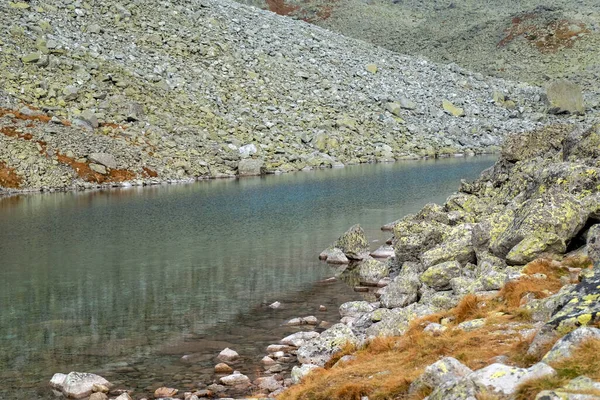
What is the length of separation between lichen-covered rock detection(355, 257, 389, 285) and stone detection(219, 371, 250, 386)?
1385 cm

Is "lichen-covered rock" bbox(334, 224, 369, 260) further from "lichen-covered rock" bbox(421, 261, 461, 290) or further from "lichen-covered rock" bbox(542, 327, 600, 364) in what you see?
"lichen-covered rock" bbox(542, 327, 600, 364)

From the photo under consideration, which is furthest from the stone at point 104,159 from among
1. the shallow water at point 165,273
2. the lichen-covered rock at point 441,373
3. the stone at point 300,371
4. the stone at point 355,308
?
the lichen-covered rock at point 441,373

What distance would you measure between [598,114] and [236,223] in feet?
328

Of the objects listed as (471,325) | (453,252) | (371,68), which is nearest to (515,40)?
(371,68)

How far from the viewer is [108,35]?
11125cm

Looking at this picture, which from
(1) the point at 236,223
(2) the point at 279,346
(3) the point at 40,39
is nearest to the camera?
(2) the point at 279,346

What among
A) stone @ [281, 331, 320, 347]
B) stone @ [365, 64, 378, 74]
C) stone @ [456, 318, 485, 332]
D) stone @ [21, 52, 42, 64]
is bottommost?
stone @ [281, 331, 320, 347]

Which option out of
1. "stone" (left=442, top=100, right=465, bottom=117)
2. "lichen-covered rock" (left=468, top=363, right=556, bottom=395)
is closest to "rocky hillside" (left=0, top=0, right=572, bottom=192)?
"stone" (left=442, top=100, right=465, bottom=117)

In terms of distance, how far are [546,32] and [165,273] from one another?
545ft

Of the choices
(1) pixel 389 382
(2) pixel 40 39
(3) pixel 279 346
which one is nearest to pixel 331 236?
(3) pixel 279 346

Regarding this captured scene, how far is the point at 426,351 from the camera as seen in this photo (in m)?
14.6

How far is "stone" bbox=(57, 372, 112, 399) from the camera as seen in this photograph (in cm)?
1895

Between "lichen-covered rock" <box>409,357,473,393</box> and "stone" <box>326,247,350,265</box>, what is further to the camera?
"stone" <box>326,247,350,265</box>

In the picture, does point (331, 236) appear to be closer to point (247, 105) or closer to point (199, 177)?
point (199, 177)
